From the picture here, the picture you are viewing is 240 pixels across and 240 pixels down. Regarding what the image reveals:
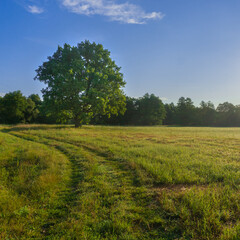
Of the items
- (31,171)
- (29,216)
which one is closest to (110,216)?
(29,216)

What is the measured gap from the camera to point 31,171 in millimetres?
7320

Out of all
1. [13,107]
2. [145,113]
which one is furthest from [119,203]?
[145,113]

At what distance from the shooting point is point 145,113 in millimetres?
84250

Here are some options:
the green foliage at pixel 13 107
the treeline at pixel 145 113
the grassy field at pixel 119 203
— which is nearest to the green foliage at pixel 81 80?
the grassy field at pixel 119 203

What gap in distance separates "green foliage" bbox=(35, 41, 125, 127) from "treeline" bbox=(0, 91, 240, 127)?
82.1 ft

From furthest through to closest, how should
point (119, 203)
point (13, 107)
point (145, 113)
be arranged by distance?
point (145, 113) → point (13, 107) → point (119, 203)

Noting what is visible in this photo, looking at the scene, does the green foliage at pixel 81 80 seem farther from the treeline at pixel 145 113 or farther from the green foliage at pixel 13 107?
the green foliage at pixel 13 107

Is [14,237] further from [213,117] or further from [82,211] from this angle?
[213,117]

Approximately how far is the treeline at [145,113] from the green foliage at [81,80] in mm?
25014

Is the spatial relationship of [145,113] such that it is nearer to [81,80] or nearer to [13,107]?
[81,80]

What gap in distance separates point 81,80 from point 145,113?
201 ft

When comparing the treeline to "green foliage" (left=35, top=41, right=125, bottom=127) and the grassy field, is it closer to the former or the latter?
"green foliage" (left=35, top=41, right=125, bottom=127)

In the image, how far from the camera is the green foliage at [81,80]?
26.3 meters

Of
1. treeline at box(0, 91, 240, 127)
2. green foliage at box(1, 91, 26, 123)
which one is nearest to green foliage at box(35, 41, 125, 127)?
treeline at box(0, 91, 240, 127)
